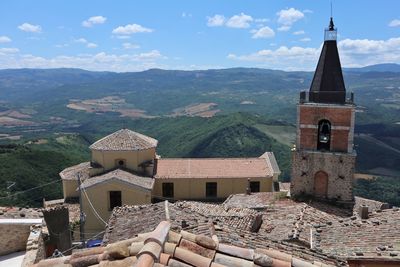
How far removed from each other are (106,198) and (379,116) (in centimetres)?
14679

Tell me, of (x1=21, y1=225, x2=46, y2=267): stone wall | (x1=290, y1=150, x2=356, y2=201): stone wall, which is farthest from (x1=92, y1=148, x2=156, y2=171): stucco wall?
(x1=21, y1=225, x2=46, y2=267): stone wall

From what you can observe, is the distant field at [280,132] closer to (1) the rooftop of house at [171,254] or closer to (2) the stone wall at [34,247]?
(2) the stone wall at [34,247]

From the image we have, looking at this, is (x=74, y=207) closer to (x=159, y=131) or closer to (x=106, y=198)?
(x=106, y=198)

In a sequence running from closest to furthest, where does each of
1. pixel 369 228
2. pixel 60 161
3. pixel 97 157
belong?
pixel 369 228 → pixel 97 157 → pixel 60 161

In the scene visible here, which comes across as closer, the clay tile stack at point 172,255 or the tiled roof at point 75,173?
the clay tile stack at point 172,255

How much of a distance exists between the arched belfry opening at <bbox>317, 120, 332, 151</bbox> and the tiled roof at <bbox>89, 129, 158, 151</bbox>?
40.2 feet

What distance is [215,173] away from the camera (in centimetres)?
2988

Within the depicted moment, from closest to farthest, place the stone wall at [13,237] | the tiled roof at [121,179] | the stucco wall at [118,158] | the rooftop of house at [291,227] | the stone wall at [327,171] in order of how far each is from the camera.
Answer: the rooftop of house at [291,227], the stone wall at [13,237], the stone wall at [327,171], the tiled roof at [121,179], the stucco wall at [118,158]

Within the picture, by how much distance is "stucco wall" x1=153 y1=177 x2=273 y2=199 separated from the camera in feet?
97.0

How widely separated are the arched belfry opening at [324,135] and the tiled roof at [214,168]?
295 inches

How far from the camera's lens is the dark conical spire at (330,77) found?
873 inches

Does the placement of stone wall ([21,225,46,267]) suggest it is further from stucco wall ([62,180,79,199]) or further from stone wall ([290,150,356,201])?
stucco wall ([62,180,79,199])

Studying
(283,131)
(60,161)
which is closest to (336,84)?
(60,161)

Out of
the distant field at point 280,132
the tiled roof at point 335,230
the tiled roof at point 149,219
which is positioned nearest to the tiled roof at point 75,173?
the tiled roof at point 149,219
